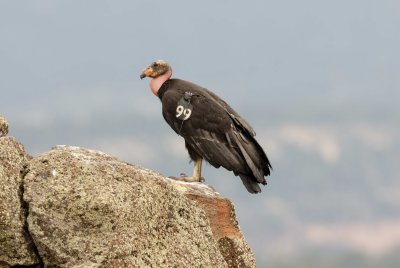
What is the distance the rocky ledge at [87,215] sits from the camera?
10.0m

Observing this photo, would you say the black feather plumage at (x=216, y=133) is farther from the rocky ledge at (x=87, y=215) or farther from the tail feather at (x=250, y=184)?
the rocky ledge at (x=87, y=215)

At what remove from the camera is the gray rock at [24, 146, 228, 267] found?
10023 mm

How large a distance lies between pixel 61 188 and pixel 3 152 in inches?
41.7

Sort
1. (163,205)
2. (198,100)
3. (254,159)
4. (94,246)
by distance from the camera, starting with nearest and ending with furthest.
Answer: (94,246)
(163,205)
(254,159)
(198,100)

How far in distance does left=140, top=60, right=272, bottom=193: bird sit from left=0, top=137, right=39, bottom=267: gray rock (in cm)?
501

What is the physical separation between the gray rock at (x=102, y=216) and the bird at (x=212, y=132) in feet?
13.0

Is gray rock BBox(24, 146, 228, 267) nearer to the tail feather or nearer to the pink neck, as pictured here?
the tail feather

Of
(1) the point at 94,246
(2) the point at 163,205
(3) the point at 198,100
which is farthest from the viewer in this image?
(3) the point at 198,100

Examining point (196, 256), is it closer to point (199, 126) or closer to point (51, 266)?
point (51, 266)

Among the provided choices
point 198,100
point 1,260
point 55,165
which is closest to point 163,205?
point 55,165

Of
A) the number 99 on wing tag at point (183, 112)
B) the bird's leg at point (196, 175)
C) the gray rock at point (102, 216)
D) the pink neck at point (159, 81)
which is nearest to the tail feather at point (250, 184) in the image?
the bird's leg at point (196, 175)

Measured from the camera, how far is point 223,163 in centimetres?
1523

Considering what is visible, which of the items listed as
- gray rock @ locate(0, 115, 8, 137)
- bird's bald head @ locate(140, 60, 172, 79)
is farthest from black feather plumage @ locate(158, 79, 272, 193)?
gray rock @ locate(0, 115, 8, 137)

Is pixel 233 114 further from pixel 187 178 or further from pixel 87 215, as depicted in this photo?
pixel 87 215
